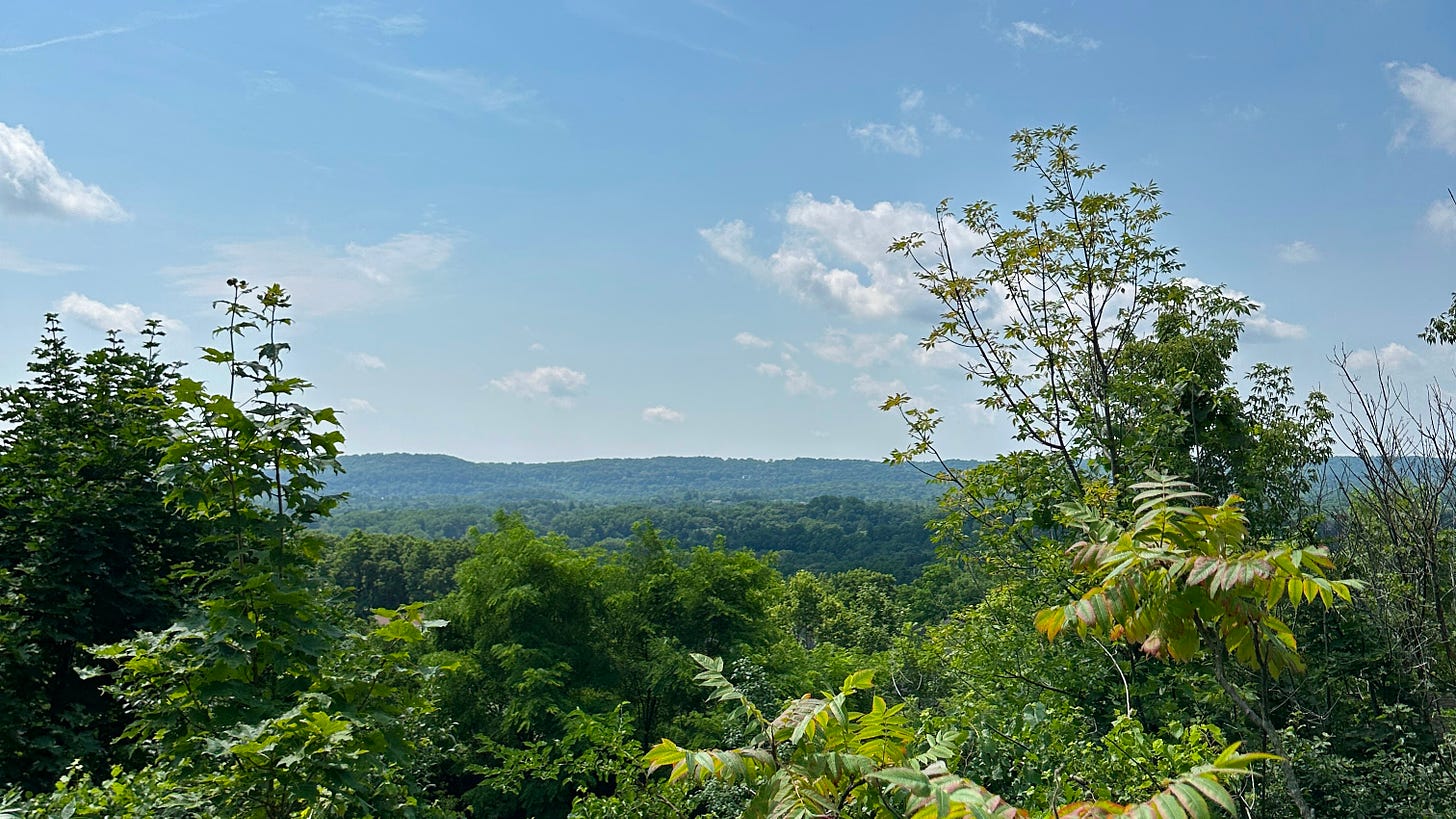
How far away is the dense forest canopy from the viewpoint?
2.56 meters

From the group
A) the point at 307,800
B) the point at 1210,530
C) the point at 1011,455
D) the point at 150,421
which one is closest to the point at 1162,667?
the point at 1011,455

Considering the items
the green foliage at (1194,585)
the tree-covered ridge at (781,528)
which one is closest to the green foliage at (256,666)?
the green foliage at (1194,585)

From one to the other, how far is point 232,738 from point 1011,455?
856cm

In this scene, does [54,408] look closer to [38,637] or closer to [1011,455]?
[38,637]

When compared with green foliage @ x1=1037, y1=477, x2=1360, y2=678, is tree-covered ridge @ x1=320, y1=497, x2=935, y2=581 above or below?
below

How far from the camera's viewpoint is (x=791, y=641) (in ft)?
70.5

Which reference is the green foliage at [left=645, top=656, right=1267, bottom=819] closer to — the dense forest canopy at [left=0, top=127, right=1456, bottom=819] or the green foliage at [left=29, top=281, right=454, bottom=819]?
the dense forest canopy at [left=0, top=127, right=1456, bottom=819]

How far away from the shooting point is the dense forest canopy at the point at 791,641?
8.41 feet

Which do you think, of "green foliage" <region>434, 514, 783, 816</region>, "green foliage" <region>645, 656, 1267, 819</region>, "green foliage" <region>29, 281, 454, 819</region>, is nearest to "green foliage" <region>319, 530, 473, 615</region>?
"green foliage" <region>434, 514, 783, 816</region>

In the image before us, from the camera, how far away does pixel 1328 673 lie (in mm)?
9828

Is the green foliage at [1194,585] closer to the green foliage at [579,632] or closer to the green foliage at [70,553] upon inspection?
the green foliage at [70,553]

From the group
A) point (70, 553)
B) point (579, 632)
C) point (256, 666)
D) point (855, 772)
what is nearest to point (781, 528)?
point (579, 632)

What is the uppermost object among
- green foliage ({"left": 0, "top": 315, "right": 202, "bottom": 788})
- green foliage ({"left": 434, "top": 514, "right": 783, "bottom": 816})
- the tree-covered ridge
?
green foliage ({"left": 0, "top": 315, "right": 202, "bottom": 788})

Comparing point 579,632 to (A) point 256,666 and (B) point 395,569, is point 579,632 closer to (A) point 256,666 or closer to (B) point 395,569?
(A) point 256,666
